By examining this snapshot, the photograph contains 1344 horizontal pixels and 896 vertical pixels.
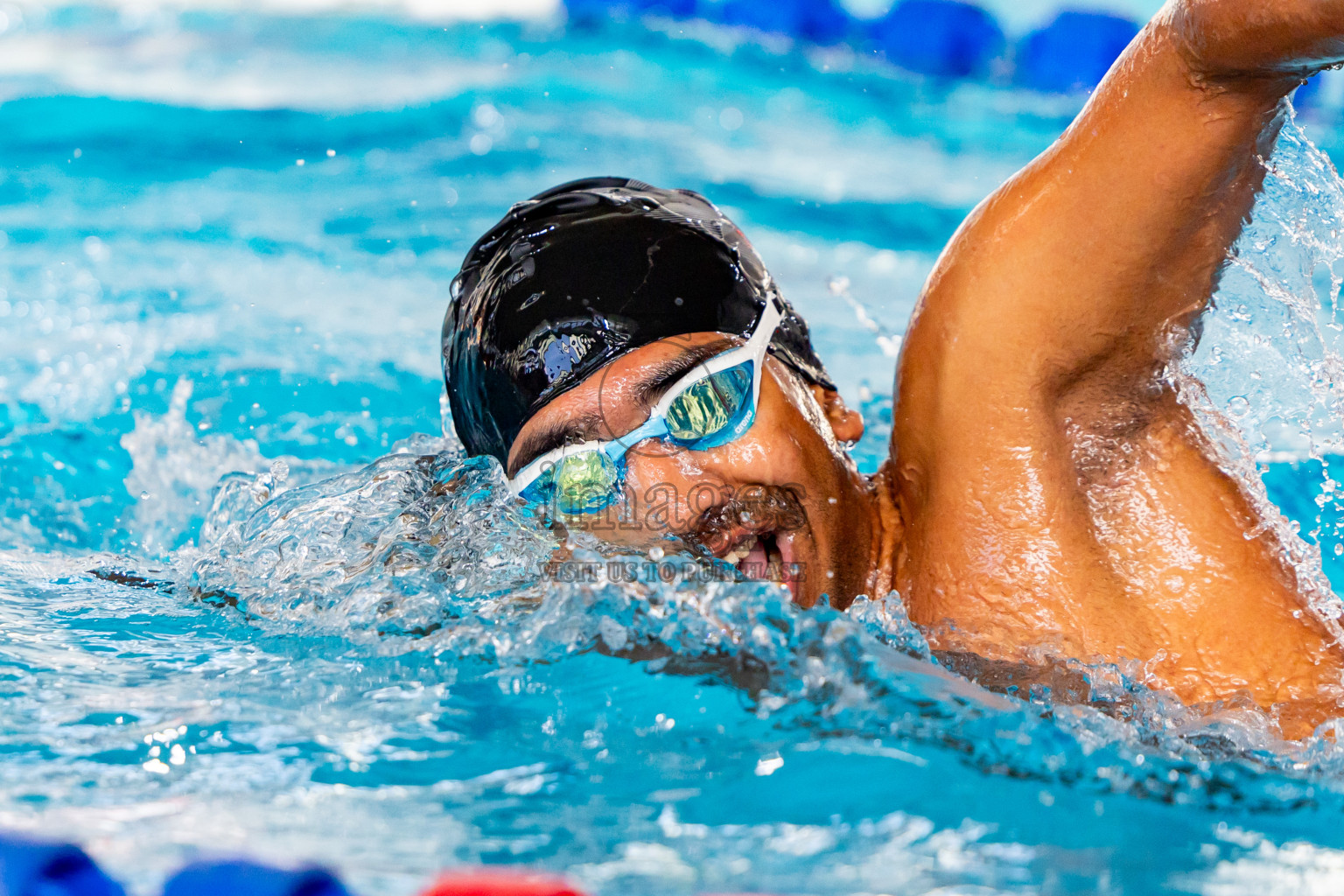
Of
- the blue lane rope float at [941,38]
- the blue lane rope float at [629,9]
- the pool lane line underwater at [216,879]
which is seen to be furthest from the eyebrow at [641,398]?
the blue lane rope float at [629,9]

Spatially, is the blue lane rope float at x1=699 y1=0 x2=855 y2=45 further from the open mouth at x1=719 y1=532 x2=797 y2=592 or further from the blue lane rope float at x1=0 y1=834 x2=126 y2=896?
the blue lane rope float at x1=0 y1=834 x2=126 y2=896

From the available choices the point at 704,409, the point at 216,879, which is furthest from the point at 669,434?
the point at 216,879

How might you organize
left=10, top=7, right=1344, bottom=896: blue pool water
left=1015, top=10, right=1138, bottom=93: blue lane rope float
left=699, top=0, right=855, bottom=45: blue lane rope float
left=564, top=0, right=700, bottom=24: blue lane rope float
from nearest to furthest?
left=10, top=7, right=1344, bottom=896: blue pool water < left=1015, top=10, right=1138, bottom=93: blue lane rope float < left=699, top=0, right=855, bottom=45: blue lane rope float < left=564, top=0, right=700, bottom=24: blue lane rope float

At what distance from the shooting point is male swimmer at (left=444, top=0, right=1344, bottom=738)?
1.64 meters

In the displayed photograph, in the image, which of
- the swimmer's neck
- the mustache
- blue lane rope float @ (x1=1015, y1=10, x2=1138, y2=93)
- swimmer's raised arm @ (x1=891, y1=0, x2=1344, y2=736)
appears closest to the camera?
swimmer's raised arm @ (x1=891, y1=0, x2=1344, y2=736)

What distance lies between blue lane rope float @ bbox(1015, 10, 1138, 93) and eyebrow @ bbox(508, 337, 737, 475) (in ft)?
18.8

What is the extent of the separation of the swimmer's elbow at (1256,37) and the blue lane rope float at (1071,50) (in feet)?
19.0

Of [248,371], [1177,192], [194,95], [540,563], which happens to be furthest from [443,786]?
[194,95]

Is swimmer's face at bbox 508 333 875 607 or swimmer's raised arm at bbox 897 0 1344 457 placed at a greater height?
swimmer's raised arm at bbox 897 0 1344 457

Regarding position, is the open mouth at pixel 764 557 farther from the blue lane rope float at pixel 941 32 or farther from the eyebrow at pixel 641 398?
the blue lane rope float at pixel 941 32

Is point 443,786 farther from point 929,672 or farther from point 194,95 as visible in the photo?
point 194,95

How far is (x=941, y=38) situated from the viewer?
7266 mm

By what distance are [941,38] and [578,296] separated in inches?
243

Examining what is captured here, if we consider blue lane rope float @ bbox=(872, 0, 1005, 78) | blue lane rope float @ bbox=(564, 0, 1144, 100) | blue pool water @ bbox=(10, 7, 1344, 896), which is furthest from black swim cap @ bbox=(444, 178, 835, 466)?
blue lane rope float @ bbox=(872, 0, 1005, 78)
